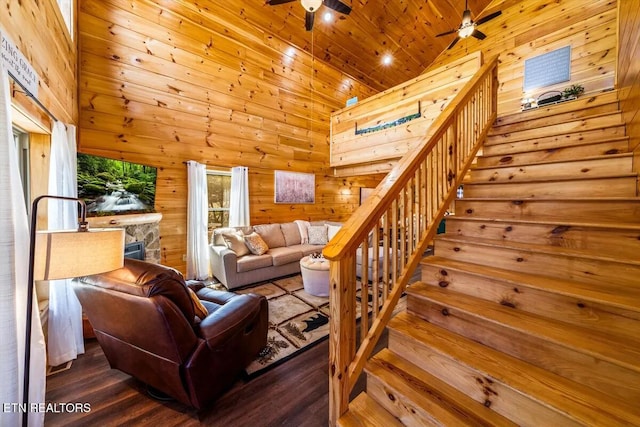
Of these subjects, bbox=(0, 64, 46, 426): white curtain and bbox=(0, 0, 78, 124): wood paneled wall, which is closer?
bbox=(0, 64, 46, 426): white curtain

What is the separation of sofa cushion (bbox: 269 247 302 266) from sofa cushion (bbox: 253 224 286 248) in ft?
0.71

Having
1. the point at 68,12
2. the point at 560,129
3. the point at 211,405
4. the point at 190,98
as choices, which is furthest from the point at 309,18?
the point at 211,405

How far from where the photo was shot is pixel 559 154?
218cm

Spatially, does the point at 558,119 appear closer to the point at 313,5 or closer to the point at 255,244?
the point at 313,5

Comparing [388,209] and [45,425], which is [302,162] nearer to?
[388,209]

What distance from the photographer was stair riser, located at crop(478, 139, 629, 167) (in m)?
1.95

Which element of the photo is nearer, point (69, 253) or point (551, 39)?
point (69, 253)

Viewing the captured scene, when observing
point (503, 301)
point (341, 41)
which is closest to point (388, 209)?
point (503, 301)

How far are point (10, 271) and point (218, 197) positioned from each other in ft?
12.2

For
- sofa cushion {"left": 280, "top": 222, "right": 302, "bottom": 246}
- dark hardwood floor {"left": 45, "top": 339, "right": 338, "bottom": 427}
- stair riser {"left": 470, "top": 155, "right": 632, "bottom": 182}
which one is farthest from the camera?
sofa cushion {"left": 280, "top": 222, "right": 302, "bottom": 246}

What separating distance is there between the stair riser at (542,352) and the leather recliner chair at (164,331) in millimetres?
1385

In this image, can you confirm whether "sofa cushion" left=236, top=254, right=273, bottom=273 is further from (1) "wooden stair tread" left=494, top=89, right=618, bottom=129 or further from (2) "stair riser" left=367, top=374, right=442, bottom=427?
(1) "wooden stair tread" left=494, top=89, right=618, bottom=129

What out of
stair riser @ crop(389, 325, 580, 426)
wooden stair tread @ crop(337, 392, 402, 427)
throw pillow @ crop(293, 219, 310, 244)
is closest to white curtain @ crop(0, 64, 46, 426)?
wooden stair tread @ crop(337, 392, 402, 427)

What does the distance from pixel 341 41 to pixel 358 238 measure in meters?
5.59
